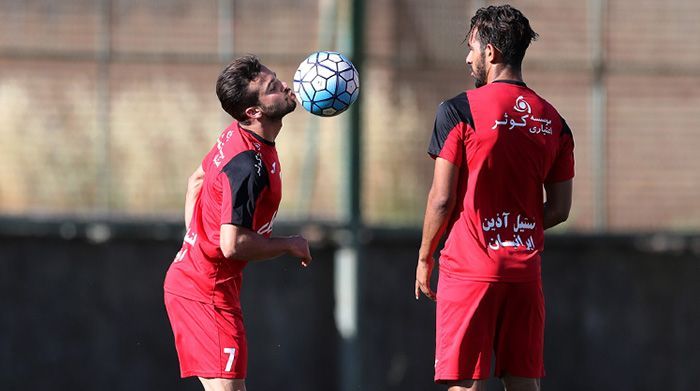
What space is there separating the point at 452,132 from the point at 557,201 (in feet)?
2.57

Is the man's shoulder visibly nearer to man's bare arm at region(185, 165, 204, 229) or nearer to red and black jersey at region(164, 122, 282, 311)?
red and black jersey at region(164, 122, 282, 311)

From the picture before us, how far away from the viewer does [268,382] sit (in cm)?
906

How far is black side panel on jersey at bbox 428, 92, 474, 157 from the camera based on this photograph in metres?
6.06

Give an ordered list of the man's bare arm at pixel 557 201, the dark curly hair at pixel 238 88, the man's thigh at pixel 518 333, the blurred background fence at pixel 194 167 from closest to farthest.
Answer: the man's thigh at pixel 518 333
the dark curly hair at pixel 238 88
the man's bare arm at pixel 557 201
the blurred background fence at pixel 194 167

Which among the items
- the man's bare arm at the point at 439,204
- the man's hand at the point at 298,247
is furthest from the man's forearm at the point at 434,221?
the man's hand at the point at 298,247

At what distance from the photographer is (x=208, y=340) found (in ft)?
20.1

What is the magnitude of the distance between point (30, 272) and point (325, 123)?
8.07ft

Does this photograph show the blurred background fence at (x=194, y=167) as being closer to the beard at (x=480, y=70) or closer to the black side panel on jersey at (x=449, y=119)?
the beard at (x=480, y=70)

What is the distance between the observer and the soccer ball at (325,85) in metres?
6.67

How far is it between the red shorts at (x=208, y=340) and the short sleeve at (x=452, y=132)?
136 cm

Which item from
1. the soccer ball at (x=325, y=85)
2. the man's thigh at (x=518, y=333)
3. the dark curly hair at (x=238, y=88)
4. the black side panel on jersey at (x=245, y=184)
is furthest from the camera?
the soccer ball at (x=325, y=85)

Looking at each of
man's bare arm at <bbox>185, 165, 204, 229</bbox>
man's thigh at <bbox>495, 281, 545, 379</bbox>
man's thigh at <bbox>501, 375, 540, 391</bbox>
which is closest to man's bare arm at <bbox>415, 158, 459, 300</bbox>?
man's thigh at <bbox>495, 281, 545, 379</bbox>

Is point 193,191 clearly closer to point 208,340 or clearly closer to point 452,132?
point 208,340

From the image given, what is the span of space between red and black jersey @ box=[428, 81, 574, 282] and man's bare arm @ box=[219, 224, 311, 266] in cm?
89
